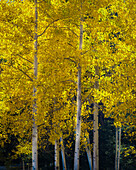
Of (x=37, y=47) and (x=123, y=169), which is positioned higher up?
(x=37, y=47)

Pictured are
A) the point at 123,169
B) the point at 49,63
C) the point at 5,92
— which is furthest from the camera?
the point at 123,169

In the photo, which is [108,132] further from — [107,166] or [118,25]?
[118,25]

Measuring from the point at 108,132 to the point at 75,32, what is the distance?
15.8 m

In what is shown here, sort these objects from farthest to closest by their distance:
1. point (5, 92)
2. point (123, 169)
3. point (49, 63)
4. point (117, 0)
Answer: point (123, 169) → point (117, 0) → point (49, 63) → point (5, 92)

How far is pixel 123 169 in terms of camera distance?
85.4 ft

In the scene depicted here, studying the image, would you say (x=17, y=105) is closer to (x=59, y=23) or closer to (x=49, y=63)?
(x=49, y=63)

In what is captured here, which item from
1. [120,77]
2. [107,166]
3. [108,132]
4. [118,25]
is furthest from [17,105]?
[107,166]

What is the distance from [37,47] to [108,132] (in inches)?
679

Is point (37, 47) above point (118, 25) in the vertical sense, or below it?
below

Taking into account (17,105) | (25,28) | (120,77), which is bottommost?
(17,105)

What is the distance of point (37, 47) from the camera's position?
11023mm

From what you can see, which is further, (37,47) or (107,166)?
(107,166)

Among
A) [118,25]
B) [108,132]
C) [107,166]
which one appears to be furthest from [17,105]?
[107,166]

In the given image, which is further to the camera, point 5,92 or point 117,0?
point 117,0
